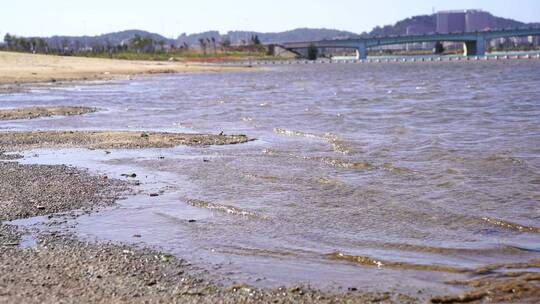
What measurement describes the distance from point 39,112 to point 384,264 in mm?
27498

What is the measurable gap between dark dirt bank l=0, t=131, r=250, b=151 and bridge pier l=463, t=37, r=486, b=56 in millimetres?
165648

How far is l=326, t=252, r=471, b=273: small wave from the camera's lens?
29.4 ft

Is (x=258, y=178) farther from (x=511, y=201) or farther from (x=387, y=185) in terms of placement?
(x=511, y=201)

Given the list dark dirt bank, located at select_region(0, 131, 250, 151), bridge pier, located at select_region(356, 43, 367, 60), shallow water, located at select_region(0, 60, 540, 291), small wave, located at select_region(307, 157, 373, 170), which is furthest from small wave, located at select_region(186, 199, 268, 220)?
bridge pier, located at select_region(356, 43, 367, 60)

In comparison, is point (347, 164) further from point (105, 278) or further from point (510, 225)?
point (105, 278)

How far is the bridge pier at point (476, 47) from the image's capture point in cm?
17995

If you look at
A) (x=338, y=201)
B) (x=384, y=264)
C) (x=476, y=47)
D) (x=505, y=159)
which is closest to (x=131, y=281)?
(x=384, y=264)

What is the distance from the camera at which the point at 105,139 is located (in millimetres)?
23125

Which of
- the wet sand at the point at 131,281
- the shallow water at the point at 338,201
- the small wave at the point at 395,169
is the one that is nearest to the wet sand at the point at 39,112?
the shallow water at the point at 338,201

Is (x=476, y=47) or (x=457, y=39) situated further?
(x=476, y=47)

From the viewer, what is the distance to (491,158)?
18828 mm

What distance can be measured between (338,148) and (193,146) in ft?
14.8

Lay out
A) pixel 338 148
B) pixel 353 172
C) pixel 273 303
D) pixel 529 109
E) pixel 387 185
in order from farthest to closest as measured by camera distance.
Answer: pixel 529 109
pixel 338 148
pixel 353 172
pixel 387 185
pixel 273 303

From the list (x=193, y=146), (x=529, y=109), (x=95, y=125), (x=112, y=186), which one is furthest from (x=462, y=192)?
(x=529, y=109)
